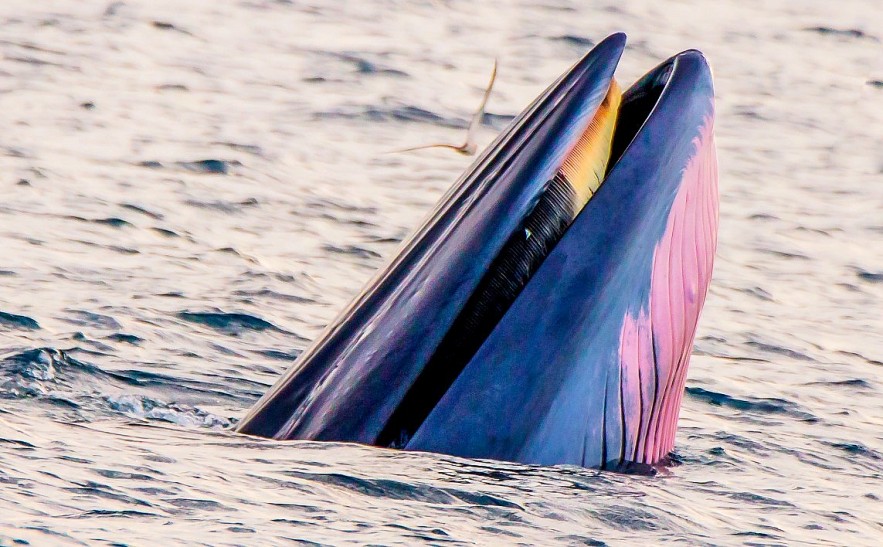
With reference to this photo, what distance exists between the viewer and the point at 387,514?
20.3ft

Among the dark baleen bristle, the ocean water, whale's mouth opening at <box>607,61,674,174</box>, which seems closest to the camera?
the ocean water

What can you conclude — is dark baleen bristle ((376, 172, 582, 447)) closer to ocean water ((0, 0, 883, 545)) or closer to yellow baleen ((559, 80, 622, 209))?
yellow baleen ((559, 80, 622, 209))

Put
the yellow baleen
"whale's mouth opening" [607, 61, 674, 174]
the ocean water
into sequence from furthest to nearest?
"whale's mouth opening" [607, 61, 674, 174]
the yellow baleen
the ocean water

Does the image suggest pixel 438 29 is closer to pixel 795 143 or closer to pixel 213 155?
pixel 795 143

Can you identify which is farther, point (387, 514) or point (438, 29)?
point (438, 29)

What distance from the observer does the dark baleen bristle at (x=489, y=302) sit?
253 inches

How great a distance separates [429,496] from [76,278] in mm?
5552

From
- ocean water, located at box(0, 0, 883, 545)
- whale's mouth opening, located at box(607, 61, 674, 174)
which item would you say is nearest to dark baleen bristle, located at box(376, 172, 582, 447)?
ocean water, located at box(0, 0, 883, 545)

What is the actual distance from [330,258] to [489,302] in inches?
242

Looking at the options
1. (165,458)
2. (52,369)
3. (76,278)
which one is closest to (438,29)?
(76,278)

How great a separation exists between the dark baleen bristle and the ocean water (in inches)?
7.5

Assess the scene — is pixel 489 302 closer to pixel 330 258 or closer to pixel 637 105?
pixel 637 105

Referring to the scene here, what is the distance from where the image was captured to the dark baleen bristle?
6.42 m

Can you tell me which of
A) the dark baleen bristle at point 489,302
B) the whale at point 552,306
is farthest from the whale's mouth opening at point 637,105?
Result: the dark baleen bristle at point 489,302
